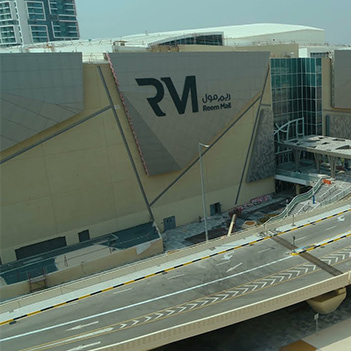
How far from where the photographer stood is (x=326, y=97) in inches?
2064

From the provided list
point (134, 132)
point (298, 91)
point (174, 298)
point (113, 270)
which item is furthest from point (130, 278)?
point (298, 91)

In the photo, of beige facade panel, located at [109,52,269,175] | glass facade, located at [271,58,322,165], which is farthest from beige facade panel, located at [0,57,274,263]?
glass facade, located at [271,58,322,165]

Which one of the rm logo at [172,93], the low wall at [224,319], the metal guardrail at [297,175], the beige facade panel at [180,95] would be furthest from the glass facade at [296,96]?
the low wall at [224,319]

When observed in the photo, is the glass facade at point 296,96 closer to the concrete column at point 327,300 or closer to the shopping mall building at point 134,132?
the shopping mall building at point 134,132

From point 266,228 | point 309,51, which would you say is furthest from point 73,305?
point 309,51

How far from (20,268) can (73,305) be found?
457 inches

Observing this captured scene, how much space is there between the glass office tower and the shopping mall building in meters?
78.7

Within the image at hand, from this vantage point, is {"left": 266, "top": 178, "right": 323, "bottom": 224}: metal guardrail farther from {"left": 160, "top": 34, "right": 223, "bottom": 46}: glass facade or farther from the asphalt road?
{"left": 160, "top": 34, "right": 223, "bottom": 46}: glass facade

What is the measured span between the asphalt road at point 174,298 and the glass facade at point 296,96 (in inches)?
1041

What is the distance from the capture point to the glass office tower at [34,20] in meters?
116

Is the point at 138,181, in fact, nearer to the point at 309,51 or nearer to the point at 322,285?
the point at 322,285

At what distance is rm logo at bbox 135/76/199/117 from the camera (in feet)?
123

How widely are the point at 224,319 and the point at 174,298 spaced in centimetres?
359

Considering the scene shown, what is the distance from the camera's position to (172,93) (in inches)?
1533
